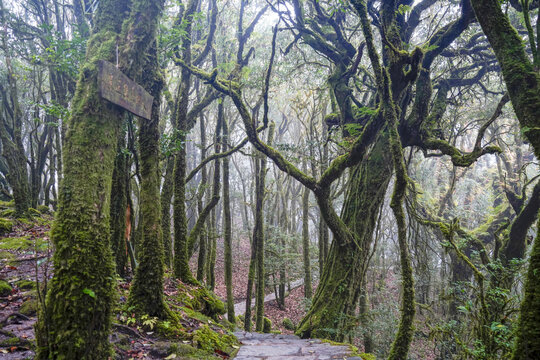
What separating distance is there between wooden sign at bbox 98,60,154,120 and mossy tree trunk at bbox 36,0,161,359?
11 cm

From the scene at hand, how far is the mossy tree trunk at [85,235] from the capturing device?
2068 mm

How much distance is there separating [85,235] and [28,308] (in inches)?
70.7

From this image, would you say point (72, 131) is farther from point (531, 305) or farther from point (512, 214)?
point (512, 214)

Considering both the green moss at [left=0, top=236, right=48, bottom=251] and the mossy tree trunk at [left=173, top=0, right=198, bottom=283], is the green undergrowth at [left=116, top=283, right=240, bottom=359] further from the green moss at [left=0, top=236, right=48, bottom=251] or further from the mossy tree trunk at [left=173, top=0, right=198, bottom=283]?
the green moss at [left=0, top=236, right=48, bottom=251]

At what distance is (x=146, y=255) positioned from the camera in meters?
3.75

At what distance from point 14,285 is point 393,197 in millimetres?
4880

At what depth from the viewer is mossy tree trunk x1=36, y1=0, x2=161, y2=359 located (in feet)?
6.79

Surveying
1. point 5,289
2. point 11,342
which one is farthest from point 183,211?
point 11,342

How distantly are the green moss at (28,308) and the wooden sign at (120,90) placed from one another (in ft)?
7.91

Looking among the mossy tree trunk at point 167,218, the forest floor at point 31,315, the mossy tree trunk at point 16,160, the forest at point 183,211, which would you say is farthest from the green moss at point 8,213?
the mossy tree trunk at point 167,218

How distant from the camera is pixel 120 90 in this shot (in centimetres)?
251

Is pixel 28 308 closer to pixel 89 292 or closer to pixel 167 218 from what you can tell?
pixel 89 292

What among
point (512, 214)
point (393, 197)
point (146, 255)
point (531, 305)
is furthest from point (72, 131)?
point (512, 214)

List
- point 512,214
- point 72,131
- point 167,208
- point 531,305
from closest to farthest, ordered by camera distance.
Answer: point 531,305
point 72,131
point 167,208
point 512,214
